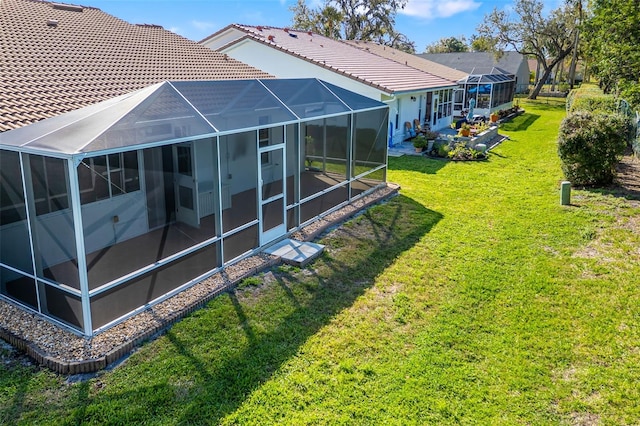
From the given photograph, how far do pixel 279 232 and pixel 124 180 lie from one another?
3121 millimetres

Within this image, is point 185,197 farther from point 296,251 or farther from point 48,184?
point 48,184

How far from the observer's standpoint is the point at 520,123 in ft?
97.3

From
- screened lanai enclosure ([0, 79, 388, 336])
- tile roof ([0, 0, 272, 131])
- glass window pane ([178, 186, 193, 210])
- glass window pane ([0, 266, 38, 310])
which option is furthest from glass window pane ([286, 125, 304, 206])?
glass window pane ([0, 266, 38, 310])

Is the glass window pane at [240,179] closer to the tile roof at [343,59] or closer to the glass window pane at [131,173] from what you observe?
the glass window pane at [131,173]

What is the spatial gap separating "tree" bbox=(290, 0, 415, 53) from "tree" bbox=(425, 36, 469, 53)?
41586 millimetres

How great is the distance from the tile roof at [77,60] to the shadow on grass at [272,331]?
427 cm

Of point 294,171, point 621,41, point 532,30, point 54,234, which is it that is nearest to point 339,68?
point 621,41

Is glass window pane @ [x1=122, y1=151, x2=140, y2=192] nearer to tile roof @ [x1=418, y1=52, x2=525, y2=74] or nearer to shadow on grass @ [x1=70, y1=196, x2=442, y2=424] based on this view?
shadow on grass @ [x1=70, y1=196, x2=442, y2=424]

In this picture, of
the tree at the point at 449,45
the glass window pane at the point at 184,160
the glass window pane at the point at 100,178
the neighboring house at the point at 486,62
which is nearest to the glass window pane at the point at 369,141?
the glass window pane at the point at 184,160

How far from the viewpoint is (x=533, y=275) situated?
26.9 ft

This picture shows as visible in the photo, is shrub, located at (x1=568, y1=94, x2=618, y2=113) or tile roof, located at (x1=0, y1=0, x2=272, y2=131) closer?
tile roof, located at (x1=0, y1=0, x2=272, y2=131)

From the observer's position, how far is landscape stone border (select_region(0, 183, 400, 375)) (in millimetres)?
5516

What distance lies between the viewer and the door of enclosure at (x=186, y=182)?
8.16 meters

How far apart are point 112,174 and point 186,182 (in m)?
1.28
